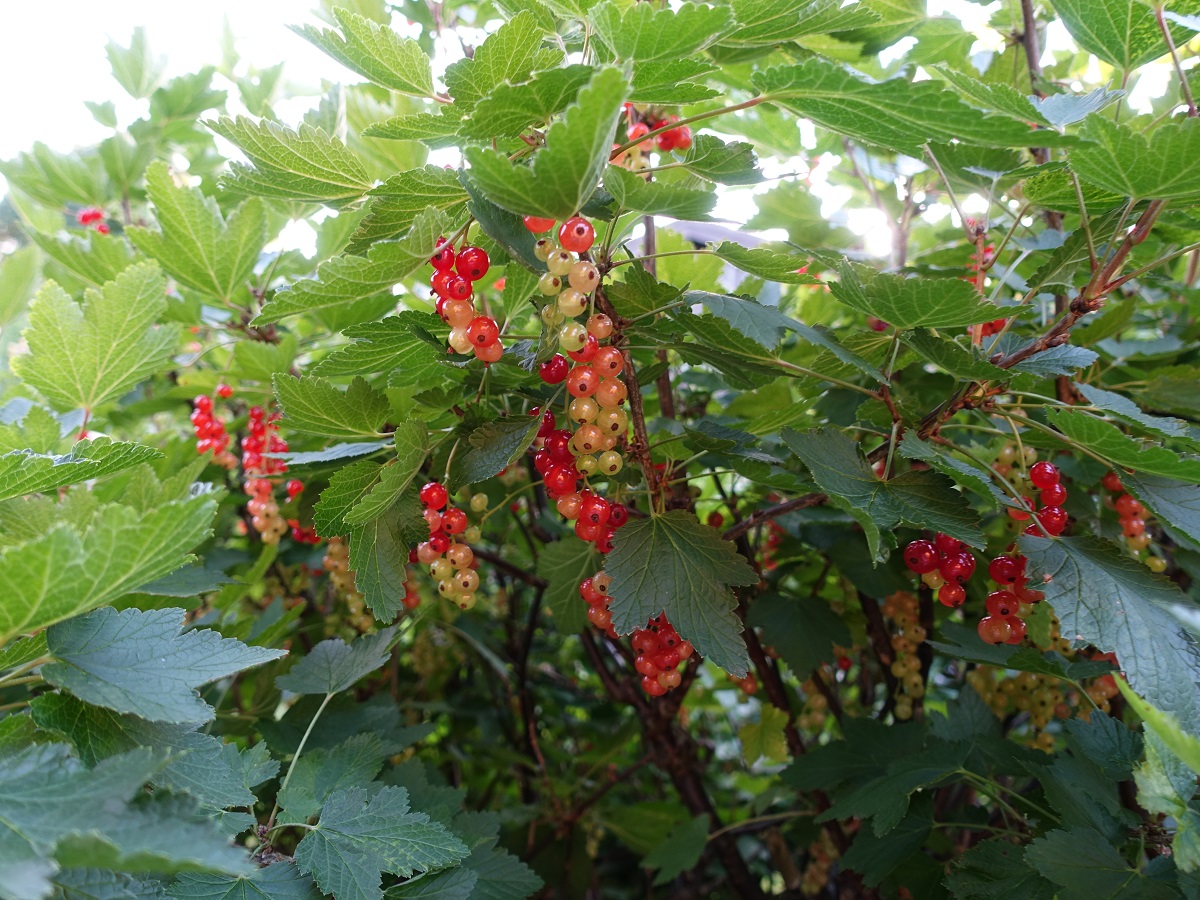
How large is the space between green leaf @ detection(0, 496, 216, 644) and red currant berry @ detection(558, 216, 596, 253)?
0.48 m

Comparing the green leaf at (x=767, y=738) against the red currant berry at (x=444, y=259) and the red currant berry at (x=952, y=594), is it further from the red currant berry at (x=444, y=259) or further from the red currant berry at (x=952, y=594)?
the red currant berry at (x=444, y=259)

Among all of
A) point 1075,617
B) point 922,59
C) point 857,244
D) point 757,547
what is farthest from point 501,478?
point 922,59

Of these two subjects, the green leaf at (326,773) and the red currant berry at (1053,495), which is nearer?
the green leaf at (326,773)

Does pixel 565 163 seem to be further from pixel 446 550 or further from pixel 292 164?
pixel 446 550

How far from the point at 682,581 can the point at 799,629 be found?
0.66 m

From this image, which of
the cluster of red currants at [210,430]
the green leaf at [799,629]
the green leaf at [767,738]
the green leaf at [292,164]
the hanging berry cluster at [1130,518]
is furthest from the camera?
the green leaf at [767,738]

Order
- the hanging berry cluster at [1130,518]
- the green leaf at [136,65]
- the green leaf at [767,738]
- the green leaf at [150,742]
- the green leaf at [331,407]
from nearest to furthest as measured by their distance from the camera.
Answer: the green leaf at [150,742] < the green leaf at [331,407] < the hanging berry cluster at [1130,518] < the green leaf at [767,738] < the green leaf at [136,65]

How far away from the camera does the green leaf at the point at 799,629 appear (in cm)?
157

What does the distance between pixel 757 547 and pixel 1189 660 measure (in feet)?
3.20

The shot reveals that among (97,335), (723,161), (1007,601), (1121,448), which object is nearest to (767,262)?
(723,161)

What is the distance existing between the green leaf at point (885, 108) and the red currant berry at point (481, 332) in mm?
438

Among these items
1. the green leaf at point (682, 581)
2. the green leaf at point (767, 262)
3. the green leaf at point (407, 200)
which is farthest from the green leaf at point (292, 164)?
the green leaf at point (682, 581)

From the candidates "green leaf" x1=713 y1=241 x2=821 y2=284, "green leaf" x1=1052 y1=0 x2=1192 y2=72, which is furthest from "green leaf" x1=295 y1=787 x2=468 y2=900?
"green leaf" x1=1052 y1=0 x2=1192 y2=72

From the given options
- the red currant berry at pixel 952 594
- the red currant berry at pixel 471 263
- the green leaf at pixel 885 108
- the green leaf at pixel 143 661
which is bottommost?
the red currant berry at pixel 952 594
